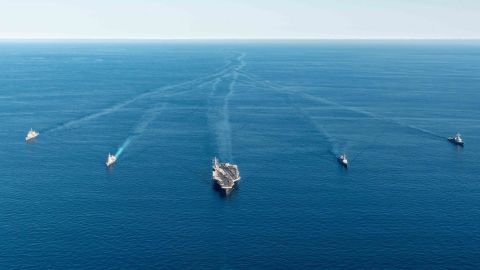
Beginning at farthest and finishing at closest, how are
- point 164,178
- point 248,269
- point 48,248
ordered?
point 164,178 < point 48,248 < point 248,269

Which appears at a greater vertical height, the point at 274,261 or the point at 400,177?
the point at 400,177

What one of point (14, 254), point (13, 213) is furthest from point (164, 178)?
point (14, 254)

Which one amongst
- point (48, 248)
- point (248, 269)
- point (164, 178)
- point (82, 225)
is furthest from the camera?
point (164, 178)

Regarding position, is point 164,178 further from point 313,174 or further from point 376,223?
point 376,223

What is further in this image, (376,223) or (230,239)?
(376,223)

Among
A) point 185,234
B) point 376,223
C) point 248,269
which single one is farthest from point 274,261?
point 376,223

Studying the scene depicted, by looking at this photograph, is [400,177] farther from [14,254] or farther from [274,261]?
[14,254]
